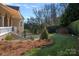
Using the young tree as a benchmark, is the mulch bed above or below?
below

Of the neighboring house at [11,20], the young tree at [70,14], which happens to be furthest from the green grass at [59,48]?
the neighboring house at [11,20]

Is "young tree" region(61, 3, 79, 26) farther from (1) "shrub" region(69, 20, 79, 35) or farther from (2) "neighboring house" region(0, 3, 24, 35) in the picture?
(2) "neighboring house" region(0, 3, 24, 35)

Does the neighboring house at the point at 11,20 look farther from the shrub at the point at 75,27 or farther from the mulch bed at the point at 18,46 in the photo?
the shrub at the point at 75,27

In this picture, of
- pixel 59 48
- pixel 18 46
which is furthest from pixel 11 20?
pixel 59 48

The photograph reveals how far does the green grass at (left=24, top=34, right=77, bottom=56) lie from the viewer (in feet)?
9.81

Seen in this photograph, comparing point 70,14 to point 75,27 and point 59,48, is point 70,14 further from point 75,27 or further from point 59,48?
point 59,48

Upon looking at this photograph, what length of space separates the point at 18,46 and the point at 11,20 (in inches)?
11.3

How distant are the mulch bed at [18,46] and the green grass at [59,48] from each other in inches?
1.9

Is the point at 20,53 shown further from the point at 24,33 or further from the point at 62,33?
the point at 62,33

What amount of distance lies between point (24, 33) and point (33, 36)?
0.10 metres

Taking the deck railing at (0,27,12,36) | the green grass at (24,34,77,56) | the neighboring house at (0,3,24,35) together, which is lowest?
the green grass at (24,34,77,56)

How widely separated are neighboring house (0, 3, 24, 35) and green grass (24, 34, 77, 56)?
28 centimetres

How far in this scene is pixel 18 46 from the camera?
9.86 ft

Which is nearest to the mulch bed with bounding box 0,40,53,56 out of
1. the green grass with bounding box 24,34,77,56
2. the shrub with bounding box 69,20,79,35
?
the green grass with bounding box 24,34,77,56
